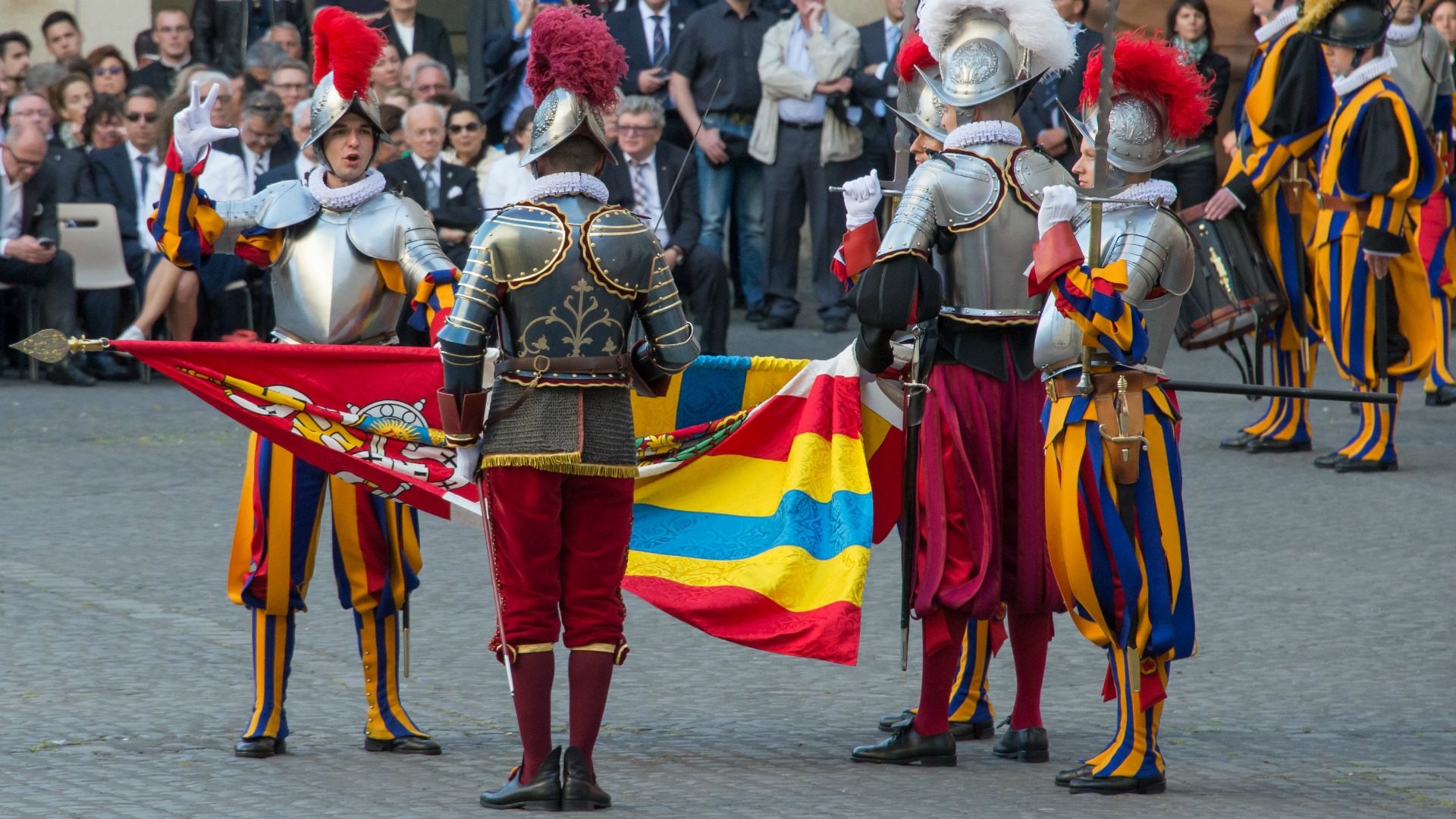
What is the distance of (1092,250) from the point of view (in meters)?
5.52

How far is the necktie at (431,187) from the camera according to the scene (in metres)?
13.3

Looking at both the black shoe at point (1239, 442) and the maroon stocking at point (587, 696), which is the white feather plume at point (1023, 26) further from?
the black shoe at point (1239, 442)

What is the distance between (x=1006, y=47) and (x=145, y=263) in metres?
9.15

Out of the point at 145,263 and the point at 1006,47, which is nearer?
the point at 1006,47

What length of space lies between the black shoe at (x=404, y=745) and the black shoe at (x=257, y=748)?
28 centimetres

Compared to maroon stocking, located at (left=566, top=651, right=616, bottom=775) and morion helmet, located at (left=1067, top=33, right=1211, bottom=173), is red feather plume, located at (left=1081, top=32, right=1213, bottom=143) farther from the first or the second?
maroon stocking, located at (left=566, top=651, right=616, bottom=775)

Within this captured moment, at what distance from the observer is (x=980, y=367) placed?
6137 millimetres

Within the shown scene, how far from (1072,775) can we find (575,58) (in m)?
2.40

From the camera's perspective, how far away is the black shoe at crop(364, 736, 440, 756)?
615cm

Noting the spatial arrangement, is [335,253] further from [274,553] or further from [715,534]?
[715,534]

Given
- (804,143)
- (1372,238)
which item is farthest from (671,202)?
(1372,238)

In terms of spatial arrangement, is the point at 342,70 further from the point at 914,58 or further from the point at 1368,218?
the point at 1368,218

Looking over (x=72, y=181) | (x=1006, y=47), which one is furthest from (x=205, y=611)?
(x=72, y=181)

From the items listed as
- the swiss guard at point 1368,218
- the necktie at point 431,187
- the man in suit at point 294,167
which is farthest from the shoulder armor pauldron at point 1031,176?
the necktie at point 431,187
